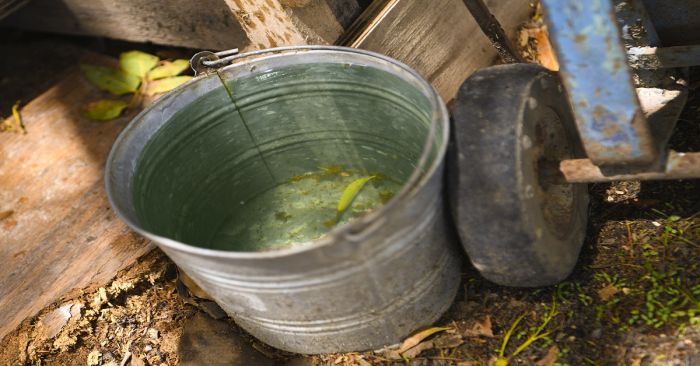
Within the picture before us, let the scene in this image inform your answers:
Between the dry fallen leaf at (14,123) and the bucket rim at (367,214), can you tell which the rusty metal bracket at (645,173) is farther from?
the dry fallen leaf at (14,123)

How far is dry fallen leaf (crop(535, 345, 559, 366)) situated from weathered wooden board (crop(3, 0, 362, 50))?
1.32 meters

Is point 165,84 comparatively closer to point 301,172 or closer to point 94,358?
point 301,172

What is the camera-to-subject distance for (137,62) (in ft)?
12.0

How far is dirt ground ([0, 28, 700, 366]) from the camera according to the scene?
210 centimetres

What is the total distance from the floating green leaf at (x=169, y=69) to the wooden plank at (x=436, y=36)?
45.9 inches

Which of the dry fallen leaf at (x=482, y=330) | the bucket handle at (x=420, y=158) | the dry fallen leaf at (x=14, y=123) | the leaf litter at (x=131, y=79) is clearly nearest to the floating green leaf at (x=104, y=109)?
the leaf litter at (x=131, y=79)

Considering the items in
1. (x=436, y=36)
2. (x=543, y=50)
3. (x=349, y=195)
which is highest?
(x=436, y=36)

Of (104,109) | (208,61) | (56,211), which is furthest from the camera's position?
(104,109)

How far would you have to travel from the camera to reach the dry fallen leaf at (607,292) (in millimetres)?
2193

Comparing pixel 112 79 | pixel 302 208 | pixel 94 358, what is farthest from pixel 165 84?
pixel 94 358

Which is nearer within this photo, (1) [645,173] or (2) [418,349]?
(1) [645,173]

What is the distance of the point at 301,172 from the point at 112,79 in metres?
1.31

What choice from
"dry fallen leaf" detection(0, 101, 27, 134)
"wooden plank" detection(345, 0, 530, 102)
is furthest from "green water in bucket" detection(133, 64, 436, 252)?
"dry fallen leaf" detection(0, 101, 27, 134)

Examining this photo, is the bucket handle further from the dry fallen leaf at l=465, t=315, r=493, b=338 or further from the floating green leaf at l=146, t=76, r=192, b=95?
the floating green leaf at l=146, t=76, r=192, b=95
